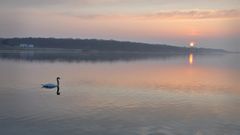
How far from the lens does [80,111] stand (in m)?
24.8

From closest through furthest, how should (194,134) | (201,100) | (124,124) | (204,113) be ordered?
(194,134)
(124,124)
(204,113)
(201,100)

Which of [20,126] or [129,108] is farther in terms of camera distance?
[129,108]

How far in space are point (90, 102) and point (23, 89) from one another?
1066 centimetres

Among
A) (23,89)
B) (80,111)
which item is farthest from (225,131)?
(23,89)

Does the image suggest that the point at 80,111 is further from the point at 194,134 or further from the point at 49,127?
the point at 194,134

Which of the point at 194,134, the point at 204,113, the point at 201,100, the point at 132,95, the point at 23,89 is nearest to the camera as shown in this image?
the point at 194,134

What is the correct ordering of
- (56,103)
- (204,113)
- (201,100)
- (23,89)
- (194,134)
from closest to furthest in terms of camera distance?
(194,134), (204,113), (56,103), (201,100), (23,89)

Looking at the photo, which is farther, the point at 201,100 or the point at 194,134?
the point at 201,100

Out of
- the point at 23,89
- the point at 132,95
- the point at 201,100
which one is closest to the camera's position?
the point at 201,100

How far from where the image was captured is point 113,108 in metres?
25.7

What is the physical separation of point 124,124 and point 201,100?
11.6 m

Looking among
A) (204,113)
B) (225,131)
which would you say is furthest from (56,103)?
(225,131)

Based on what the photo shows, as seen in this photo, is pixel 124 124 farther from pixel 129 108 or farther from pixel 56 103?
pixel 56 103

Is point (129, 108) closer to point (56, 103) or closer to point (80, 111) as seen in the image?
point (80, 111)
